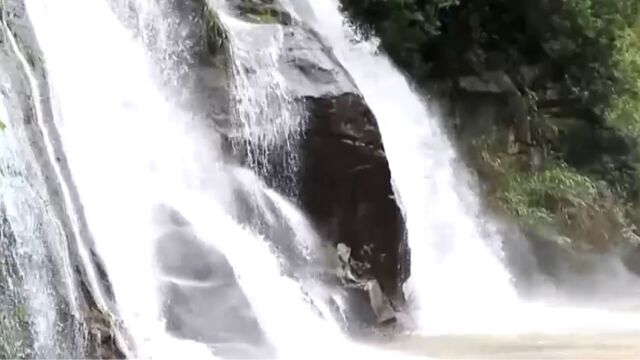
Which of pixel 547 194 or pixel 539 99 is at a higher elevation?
pixel 539 99

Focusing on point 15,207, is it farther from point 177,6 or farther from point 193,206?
point 177,6

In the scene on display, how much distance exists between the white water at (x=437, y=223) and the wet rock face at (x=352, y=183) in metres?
0.76

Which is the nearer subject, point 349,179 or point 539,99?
point 349,179

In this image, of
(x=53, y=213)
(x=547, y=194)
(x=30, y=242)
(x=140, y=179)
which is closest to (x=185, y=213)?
(x=140, y=179)

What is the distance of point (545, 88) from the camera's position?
1645 centimetres

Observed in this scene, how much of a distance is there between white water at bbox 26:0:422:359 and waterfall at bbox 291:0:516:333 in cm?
278

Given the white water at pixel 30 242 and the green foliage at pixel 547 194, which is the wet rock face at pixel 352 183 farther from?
the green foliage at pixel 547 194

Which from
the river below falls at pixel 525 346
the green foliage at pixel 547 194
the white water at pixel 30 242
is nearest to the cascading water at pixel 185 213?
the white water at pixel 30 242

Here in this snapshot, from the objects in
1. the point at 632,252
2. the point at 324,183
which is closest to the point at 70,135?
the point at 324,183

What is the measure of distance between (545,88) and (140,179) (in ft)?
27.2

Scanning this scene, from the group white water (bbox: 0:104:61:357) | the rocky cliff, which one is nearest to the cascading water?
white water (bbox: 0:104:61:357)

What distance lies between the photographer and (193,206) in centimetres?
987

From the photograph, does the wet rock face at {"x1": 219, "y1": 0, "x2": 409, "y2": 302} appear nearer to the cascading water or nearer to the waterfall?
the cascading water

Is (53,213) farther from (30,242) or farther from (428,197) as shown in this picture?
(428,197)
